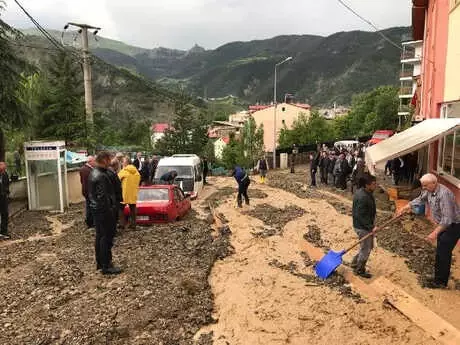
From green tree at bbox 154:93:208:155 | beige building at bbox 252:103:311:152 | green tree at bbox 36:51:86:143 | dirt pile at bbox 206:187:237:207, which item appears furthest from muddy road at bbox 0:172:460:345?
beige building at bbox 252:103:311:152

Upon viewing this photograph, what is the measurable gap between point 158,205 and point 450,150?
7.68 meters

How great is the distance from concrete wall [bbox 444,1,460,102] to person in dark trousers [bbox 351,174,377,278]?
4.09 m

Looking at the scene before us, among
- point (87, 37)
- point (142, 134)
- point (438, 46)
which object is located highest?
point (87, 37)

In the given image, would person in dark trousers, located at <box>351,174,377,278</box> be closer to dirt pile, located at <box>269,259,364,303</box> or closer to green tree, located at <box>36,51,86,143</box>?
dirt pile, located at <box>269,259,364,303</box>

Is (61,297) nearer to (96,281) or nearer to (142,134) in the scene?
(96,281)

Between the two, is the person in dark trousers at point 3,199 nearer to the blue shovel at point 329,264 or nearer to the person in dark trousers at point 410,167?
the blue shovel at point 329,264

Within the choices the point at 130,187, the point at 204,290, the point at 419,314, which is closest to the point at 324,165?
the point at 130,187

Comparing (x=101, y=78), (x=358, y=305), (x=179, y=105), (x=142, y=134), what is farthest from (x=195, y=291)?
(x=101, y=78)

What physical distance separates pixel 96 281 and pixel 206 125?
153 feet

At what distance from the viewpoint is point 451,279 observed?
8.02 m

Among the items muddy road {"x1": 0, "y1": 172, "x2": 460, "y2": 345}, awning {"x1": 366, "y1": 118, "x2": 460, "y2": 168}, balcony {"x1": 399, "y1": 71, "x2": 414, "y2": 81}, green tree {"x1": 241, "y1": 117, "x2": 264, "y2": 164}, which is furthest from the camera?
balcony {"x1": 399, "y1": 71, "x2": 414, "y2": 81}

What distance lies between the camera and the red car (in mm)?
12500

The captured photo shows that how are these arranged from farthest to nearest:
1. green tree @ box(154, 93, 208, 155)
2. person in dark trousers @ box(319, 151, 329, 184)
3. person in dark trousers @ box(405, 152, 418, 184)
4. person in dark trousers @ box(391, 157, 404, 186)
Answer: green tree @ box(154, 93, 208, 155) → person in dark trousers @ box(319, 151, 329, 184) → person in dark trousers @ box(405, 152, 418, 184) → person in dark trousers @ box(391, 157, 404, 186)

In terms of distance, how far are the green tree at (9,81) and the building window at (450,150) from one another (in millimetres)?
13089
